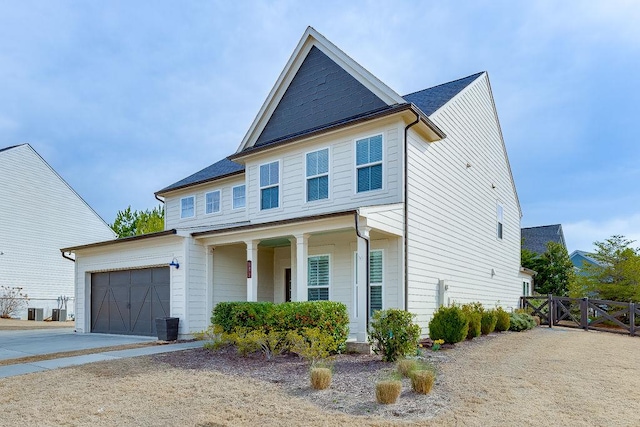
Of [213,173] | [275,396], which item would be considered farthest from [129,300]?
[275,396]

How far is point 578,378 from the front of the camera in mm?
8070

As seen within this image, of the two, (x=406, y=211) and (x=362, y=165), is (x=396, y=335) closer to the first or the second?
(x=406, y=211)

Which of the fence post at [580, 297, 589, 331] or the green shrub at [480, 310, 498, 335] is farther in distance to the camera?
the fence post at [580, 297, 589, 331]

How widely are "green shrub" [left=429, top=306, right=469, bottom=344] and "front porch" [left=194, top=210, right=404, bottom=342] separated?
1.22 m

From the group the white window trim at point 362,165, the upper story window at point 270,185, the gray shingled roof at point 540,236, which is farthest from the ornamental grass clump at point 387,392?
the gray shingled roof at point 540,236

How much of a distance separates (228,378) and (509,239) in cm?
1686

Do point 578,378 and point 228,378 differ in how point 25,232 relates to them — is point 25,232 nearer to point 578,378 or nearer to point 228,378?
point 228,378

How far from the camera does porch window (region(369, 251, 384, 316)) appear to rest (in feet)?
40.2

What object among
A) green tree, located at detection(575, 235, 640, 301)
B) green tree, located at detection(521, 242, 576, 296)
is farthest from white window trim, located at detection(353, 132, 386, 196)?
green tree, located at detection(521, 242, 576, 296)

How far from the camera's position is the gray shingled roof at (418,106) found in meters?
14.5

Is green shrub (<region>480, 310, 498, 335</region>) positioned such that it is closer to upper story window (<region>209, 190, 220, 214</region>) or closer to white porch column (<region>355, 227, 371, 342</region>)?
white porch column (<region>355, 227, 371, 342</region>)

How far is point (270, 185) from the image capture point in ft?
49.3

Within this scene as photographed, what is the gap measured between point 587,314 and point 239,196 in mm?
14036

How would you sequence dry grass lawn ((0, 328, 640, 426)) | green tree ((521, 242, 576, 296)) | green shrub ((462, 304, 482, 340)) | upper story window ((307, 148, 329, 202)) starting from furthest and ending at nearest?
green tree ((521, 242, 576, 296)) < upper story window ((307, 148, 329, 202)) < green shrub ((462, 304, 482, 340)) < dry grass lawn ((0, 328, 640, 426))
